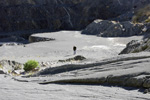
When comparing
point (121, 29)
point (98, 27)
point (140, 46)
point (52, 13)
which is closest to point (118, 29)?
point (121, 29)

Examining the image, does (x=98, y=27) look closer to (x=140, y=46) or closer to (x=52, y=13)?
(x=52, y=13)

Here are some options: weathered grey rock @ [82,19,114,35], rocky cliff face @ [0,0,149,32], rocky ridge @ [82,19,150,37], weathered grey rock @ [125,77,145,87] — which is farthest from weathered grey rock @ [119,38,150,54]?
rocky cliff face @ [0,0,149,32]

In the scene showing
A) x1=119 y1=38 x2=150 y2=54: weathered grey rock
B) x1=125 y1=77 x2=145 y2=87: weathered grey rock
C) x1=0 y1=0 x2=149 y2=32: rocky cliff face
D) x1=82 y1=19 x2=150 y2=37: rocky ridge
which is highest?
x1=0 y1=0 x2=149 y2=32: rocky cliff face

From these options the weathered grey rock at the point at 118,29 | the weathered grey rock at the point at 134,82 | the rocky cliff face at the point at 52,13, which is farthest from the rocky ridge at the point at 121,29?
the weathered grey rock at the point at 134,82

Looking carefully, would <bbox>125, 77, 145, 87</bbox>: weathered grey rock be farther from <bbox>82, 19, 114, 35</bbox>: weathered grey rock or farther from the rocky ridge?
<bbox>82, 19, 114, 35</bbox>: weathered grey rock

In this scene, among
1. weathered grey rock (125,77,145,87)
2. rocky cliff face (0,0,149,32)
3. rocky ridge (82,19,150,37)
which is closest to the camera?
weathered grey rock (125,77,145,87)

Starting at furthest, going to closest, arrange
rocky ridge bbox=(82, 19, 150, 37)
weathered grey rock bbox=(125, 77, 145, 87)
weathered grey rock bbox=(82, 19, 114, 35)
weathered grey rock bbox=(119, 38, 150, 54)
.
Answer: weathered grey rock bbox=(82, 19, 114, 35)
rocky ridge bbox=(82, 19, 150, 37)
weathered grey rock bbox=(119, 38, 150, 54)
weathered grey rock bbox=(125, 77, 145, 87)

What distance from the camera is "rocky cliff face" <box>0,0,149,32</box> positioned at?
7012cm

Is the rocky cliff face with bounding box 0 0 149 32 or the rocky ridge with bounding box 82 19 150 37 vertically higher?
the rocky cliff face with bounding box 0 0 149 32

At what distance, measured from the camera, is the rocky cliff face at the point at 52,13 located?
7012cm

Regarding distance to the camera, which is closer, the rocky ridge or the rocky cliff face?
the rocky ridge

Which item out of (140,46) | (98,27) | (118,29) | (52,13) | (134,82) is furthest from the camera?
(52,13)

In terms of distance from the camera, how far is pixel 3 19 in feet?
255

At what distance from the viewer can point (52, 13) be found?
7706 cm
